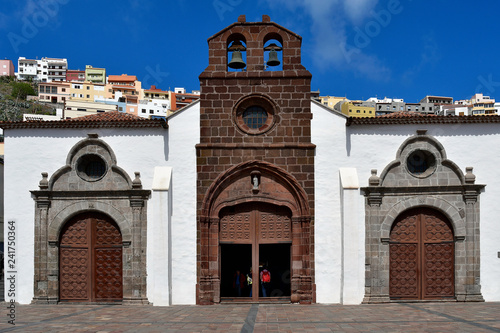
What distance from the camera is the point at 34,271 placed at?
47.6 ft

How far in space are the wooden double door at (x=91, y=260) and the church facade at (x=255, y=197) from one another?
4cm

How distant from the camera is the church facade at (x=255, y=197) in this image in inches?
559

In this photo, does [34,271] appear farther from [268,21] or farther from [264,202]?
[268,21]

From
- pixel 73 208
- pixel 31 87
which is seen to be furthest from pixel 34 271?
pixel 31 87

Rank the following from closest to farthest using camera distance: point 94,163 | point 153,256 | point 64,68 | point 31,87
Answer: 1. point 153,256
2. point 94,163
3. point 31,87
4. point 64,68

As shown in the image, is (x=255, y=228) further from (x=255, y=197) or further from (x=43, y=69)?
(x=43, y=69)

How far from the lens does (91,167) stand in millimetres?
15023

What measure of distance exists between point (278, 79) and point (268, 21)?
175 cm

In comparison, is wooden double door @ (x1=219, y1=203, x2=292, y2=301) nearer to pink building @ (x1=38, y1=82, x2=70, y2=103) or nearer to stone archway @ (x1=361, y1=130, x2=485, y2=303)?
stone archway @ (x1=361, y1=130, x2=485, y2=303)

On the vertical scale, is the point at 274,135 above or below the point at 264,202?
above

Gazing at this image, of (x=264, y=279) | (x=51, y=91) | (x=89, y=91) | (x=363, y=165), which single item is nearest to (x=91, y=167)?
(x=264, y=279)

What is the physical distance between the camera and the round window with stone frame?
14.7 metres

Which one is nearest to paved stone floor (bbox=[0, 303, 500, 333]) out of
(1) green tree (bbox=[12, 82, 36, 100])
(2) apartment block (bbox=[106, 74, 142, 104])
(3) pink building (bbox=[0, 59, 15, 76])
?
(2) apartment block (bbox=[106, 74, 142, 104])

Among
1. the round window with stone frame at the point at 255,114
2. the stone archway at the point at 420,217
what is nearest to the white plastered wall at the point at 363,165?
the stone archway at the point at 420,217
